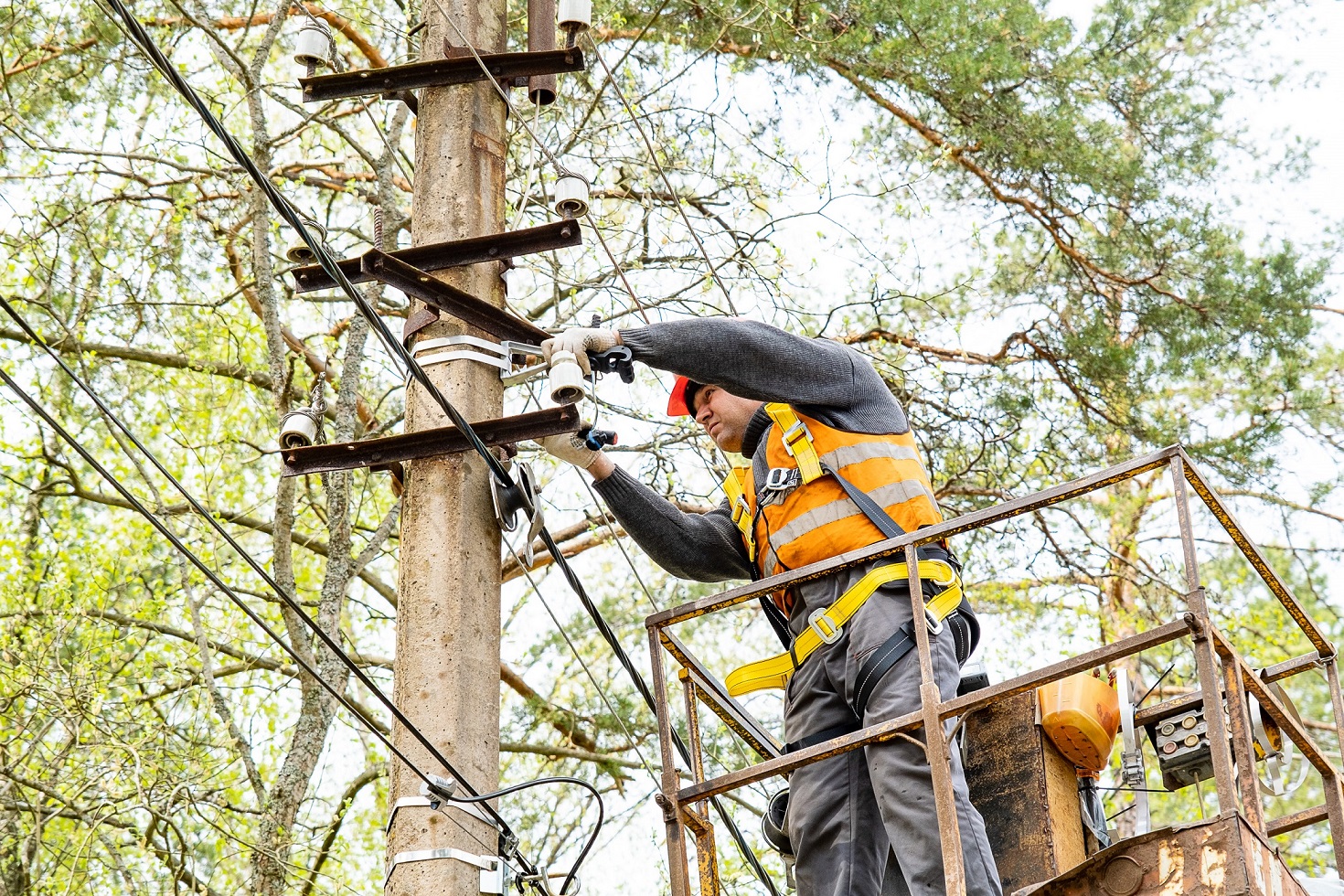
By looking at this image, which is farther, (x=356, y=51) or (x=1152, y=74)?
(x=1152, y=74)

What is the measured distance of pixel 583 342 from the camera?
189 inches

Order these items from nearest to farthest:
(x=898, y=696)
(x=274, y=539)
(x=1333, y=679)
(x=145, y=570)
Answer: (x=898, y=696), (x=1333, y=679), (x=274, y=539), (x=145, y=570)

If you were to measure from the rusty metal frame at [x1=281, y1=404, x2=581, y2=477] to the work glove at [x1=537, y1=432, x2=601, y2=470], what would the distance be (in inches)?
8.9

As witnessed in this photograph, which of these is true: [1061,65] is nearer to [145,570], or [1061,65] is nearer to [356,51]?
[356,51]

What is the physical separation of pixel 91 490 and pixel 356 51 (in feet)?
13.2

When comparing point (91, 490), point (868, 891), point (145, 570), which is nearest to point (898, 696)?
point (868, 891)

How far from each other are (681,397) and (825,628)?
4.16 ft

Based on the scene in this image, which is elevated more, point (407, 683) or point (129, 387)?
point (129, 387)

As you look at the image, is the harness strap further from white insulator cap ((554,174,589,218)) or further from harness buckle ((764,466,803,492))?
white insulator cap ((554,174,589,218))

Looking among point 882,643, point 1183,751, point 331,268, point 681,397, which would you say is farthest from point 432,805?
point 1183,751

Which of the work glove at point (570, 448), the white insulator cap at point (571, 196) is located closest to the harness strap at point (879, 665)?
the work glove at point (570, 448)

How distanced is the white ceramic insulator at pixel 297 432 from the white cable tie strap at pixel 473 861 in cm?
138

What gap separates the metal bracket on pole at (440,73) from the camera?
5547 mm

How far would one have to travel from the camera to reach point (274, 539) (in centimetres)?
894
